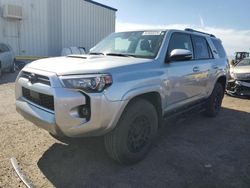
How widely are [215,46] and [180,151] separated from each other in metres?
3.20

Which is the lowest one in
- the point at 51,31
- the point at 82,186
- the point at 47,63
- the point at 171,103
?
the point at 82,186

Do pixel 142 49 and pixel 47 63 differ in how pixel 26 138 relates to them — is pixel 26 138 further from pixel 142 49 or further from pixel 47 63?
pixel 142 49

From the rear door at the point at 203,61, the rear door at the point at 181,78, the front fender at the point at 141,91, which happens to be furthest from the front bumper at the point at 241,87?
the front fender at the point at 141,91

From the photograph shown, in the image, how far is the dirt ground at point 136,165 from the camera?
3398mm

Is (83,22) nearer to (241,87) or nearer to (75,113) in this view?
(241,87)

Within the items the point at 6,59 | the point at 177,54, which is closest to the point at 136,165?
the point at 177,54

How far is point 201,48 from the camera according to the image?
5781 mm

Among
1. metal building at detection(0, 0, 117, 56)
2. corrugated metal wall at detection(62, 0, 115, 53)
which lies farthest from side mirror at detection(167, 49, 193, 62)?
corrugated metal wall at detection(62, 0, 115, 53)

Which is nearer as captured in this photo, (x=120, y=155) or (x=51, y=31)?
(x=120, y=155)

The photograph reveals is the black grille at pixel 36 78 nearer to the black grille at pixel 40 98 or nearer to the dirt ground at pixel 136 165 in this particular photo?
the black grille at pixel 40 98

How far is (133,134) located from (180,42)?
79.8 inches

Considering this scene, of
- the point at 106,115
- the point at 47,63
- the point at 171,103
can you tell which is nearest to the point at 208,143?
the point at 171,103

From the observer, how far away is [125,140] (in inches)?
141

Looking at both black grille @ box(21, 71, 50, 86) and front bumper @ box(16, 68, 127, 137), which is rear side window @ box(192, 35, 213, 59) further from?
black grille @ box(21, 71, 50, 86)
